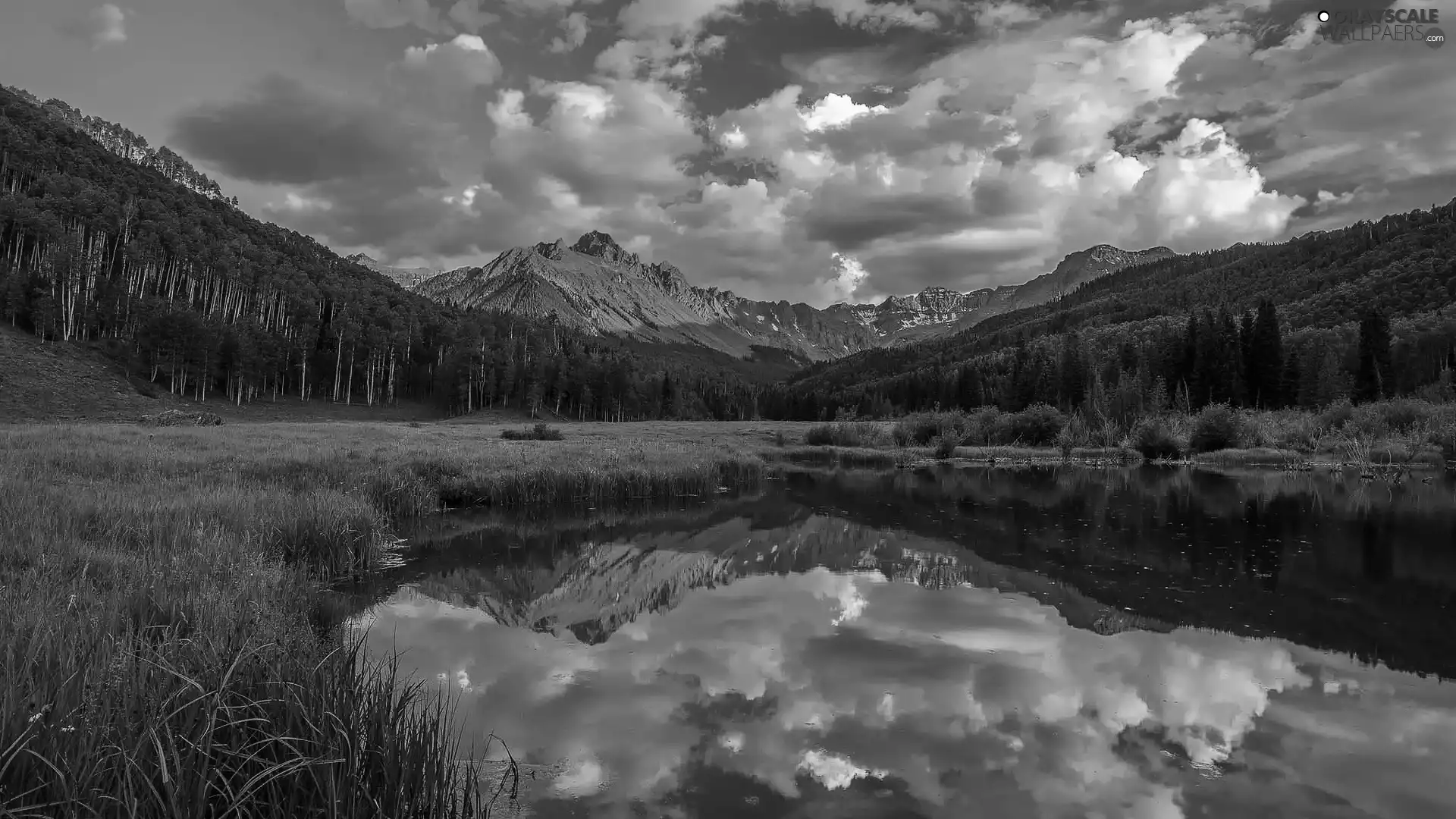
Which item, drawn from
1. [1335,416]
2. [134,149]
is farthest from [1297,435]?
[134,149]

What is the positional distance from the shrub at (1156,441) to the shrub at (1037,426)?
10408 mm

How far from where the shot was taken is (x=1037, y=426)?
229 feet

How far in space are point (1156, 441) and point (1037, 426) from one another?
45.7ft

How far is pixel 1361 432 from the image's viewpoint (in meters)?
49.6

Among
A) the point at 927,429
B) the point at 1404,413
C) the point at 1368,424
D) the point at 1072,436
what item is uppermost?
the point at 1404,413

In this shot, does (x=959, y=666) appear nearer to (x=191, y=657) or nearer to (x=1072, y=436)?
(x=191, y=657)

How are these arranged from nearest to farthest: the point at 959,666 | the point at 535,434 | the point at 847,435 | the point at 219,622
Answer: the point at 219,622, the point at 959,666, the point at 535,434, the point at 847,435

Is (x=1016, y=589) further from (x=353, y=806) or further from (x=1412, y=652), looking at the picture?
(x=353, y=806)

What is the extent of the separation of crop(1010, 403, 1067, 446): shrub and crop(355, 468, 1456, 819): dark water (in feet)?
149

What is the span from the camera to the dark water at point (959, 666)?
25.9 feet

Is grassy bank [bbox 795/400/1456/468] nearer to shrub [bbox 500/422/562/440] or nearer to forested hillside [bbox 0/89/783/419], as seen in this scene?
shrub [bbox 500/422/562/440]

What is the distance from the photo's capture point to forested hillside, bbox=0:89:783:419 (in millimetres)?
82000

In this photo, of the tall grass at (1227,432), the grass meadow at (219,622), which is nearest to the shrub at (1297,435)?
the tall grass at (1227,432)

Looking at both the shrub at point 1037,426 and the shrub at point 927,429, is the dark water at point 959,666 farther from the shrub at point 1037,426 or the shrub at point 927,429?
the shrub at point 927,429
